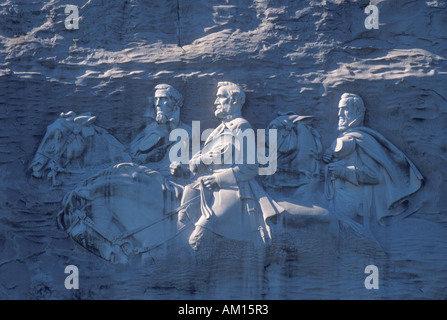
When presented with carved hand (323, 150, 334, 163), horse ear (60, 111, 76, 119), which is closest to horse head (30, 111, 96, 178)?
horse ear (60, 111, 76, 119)

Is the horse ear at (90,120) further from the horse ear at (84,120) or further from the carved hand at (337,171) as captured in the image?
the carved hand at (337,171)

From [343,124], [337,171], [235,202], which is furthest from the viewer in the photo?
[343,124]

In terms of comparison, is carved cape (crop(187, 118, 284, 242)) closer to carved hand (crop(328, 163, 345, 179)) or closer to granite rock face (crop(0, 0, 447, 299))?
granite rock face (crop(0, 0, 447, 299))

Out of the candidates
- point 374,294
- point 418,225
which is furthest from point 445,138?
point 374,294

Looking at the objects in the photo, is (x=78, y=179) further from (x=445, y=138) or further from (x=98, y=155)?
(x=445, y=138)

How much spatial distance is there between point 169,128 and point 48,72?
4.81 ft

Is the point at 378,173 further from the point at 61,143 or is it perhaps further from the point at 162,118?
the point at 61,143

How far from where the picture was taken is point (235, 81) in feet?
39.6

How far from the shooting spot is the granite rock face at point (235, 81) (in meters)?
11.5

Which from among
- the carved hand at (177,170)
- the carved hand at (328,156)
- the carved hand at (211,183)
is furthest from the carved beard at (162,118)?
the carved hand at (328,156)

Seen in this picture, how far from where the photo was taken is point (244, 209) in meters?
11.5

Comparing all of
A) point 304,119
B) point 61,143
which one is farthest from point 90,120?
point 304,119

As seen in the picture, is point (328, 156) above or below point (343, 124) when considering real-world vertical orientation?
below
